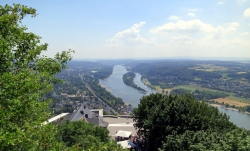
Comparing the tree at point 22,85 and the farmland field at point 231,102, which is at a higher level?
the tree at point 22,85

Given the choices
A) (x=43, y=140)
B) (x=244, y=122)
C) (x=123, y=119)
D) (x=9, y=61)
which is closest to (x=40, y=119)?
(x=43, y=140)

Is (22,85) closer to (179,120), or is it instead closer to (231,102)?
(179,120)

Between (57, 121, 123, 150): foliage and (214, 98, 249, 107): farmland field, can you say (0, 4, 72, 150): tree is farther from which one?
(214, 98, 249, 107): farmland field

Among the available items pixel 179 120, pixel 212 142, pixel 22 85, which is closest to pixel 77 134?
pixel 179 120

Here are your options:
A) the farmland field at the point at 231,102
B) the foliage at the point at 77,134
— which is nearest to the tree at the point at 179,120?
the foliage at the point at 77,134

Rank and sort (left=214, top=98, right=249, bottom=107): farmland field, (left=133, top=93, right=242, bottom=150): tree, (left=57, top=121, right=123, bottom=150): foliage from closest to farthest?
(left=57, top=121, right=123, bottom=150): foliage < (left=133, top=93, right=242, bottom=150): tree < (left=214, top=98, right=249, bottom=107): farmland field

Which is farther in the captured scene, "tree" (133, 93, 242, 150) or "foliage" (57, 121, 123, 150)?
"tree" (133, 93, 242, 150)

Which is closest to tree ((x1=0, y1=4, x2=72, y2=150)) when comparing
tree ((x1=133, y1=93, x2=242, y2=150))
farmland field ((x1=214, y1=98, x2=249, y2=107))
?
tree ((x1=133, y1=93, x2=242, y2=150))

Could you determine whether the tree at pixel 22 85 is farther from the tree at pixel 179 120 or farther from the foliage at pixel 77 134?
the tree at pixel 179 120

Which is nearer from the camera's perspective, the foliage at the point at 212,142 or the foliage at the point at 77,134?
the foliage at the point at 212,142

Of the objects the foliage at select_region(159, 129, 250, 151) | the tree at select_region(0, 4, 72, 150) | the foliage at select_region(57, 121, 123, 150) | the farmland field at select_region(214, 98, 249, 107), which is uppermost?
the tree at select_region(0, 4, 72, 150)
